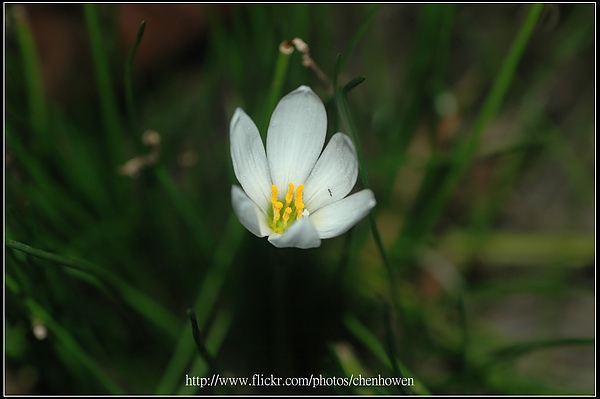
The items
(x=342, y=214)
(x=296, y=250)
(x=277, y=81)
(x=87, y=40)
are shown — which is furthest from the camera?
(x=87, y=40)

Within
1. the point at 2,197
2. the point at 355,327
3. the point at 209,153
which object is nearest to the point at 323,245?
the point at 355,327

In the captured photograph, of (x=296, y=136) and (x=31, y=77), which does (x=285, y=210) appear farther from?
(x=31, y=77)

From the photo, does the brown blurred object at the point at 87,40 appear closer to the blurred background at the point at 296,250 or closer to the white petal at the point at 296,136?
the blurred background at the point at 296,250

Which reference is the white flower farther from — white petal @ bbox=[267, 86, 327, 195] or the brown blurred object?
the brown blurred object

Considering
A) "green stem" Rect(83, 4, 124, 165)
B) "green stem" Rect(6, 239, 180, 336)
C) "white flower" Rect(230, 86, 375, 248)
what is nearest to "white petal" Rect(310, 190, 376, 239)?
"white flower" Rect(230, 86, 375, 248)

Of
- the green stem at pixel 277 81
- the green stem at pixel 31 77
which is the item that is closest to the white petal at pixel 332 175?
the green stem at pixel 277 81

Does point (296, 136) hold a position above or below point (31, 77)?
below

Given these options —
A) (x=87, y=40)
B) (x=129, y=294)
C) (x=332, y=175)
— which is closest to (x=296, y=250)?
(x=129, y=294)
